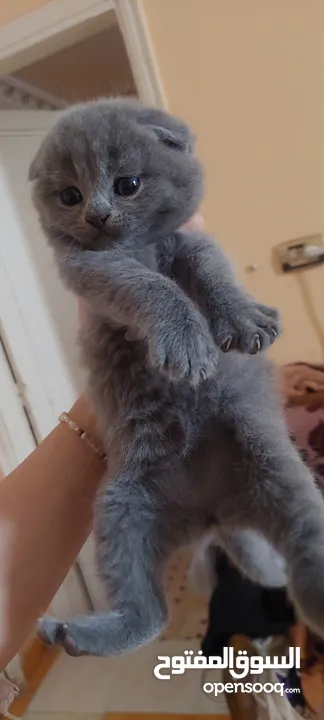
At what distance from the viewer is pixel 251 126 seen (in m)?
1.48

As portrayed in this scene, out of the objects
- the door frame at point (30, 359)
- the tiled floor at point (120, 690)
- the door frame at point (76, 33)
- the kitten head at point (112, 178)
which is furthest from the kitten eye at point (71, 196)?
the door frame at point (30, 359)

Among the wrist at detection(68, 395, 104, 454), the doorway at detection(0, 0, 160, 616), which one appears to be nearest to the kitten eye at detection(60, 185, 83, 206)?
the wrist at detection(68, 395, 104, 454)

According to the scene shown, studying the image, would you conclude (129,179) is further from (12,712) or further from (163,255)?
(12,712)

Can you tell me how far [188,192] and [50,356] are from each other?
1580 millimetres

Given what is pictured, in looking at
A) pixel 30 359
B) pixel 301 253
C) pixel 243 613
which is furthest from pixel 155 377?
pixel 30 359

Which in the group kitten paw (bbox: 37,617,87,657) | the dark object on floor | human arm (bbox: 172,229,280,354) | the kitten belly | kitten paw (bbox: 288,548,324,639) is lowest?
the dark object on floor

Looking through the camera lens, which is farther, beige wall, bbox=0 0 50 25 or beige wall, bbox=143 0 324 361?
beige wall, bbox=0 0 50 25

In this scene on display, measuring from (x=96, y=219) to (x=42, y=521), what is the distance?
1.34 ft

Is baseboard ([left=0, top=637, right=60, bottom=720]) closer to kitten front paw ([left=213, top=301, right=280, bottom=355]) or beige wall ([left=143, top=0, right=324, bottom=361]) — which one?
beige wall ([left=143, top=0, right=324, bottom=361])

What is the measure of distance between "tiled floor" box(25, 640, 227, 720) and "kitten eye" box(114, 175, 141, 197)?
4.39 ft

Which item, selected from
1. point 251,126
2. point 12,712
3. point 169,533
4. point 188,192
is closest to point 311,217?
point 251,126

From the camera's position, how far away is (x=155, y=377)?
571 mm

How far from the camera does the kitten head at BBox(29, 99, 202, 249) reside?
538mm

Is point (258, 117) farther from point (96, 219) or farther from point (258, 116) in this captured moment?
point (96, 219)
